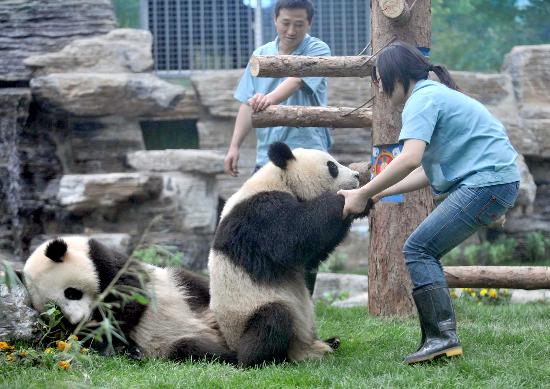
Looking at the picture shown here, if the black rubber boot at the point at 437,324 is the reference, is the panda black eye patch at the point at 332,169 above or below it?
above

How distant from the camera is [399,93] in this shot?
4.73 m

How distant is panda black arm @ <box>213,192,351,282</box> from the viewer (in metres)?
4.86

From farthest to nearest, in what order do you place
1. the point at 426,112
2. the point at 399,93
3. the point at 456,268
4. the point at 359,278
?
1. the point at 359,278
2. the point at 456,268
3. the point at 399,93
4. the point at 426,112

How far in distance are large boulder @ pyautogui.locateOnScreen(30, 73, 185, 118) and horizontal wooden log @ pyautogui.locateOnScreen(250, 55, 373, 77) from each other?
5.43 m

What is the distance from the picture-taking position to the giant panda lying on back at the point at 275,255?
16.0 feet

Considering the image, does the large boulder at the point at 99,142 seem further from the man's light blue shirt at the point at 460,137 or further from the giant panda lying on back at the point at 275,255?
the man's light blue shirt at the point at 460,137

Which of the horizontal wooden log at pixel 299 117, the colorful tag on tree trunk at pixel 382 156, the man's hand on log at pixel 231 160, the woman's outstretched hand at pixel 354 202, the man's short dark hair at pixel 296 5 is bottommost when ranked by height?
the man's hand on log at pixel 231 160

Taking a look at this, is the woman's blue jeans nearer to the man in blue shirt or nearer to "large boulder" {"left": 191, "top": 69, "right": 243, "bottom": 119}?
the man in blue shirt

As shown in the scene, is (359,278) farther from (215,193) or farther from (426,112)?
(426,112)

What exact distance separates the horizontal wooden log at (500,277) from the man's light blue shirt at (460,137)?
1.80 metres

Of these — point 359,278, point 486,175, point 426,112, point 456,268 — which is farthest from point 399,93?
point 359,278

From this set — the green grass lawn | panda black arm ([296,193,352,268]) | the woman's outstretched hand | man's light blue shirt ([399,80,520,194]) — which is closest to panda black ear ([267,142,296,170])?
panda black arm ([296,193,352,268])

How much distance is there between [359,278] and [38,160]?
470 cm

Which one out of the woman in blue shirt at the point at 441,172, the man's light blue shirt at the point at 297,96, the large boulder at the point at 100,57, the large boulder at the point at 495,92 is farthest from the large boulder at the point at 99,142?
the woman in blue shirt at the point at 441,172
